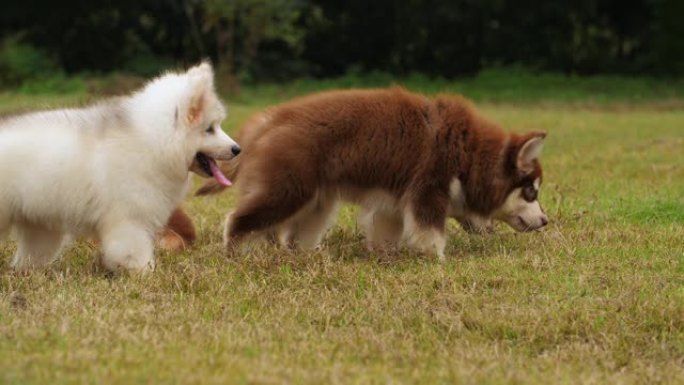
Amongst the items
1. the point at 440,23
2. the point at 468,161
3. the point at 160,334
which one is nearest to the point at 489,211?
the point at 468,161

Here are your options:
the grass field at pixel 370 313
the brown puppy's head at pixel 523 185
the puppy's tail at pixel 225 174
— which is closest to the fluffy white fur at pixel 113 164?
the grass field at pixel 370 313

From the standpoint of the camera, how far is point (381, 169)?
7.45 m

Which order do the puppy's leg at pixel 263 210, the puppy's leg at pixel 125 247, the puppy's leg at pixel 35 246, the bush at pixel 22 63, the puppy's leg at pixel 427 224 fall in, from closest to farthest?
1. the puppy's leg at pixel 125 247
2. the puppy's leg at pixel 35 246
3. the puppy's leg at pixel 263 210
4. the puppy's leg at pixel 427 224
5. the bush at pixel 22 63

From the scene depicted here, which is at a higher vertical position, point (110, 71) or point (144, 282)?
point (144, 282)

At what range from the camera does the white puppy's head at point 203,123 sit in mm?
6570

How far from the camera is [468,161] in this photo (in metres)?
7.63

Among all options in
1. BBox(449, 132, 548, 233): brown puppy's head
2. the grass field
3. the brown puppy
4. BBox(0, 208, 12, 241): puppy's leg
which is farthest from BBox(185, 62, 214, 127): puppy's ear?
BBox(449, 132, 548, 233): brown puppy's head

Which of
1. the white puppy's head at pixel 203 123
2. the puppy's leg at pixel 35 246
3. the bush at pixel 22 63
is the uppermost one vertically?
the white puppy's head at pixel 203 123

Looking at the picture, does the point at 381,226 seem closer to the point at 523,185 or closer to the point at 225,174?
the point at 523,185

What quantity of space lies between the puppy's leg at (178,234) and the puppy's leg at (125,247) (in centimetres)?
86

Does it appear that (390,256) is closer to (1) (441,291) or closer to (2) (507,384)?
(1) (441,291)

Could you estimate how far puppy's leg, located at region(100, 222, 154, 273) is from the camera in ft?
21.2

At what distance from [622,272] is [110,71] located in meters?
25.7

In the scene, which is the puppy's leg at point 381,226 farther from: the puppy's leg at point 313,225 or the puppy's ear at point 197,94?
the puppy's ear at point 197,94
